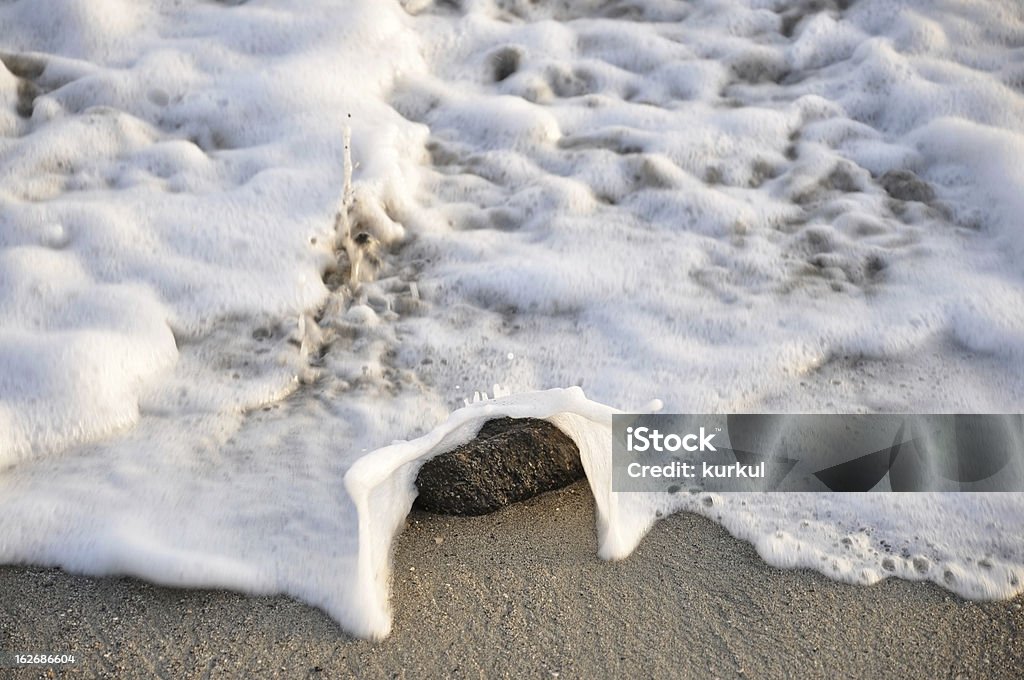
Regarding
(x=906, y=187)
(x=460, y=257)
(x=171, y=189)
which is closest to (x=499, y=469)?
(x=460, y=257)

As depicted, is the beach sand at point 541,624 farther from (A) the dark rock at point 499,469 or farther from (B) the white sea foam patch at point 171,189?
(B) the white sea foam patch at point 171,189

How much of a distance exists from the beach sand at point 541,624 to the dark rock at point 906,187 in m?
1.89

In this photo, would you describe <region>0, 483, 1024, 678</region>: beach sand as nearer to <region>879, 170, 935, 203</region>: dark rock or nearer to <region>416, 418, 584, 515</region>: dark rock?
<region>416, 418, 584, 515</region>: dark rock

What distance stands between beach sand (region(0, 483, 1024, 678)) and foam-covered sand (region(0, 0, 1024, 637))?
0.21ft

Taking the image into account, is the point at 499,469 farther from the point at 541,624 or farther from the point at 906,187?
the point at 906,187

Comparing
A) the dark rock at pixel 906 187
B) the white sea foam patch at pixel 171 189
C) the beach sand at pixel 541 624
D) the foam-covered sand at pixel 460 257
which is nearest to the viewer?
the beach sand at pixel 541 624

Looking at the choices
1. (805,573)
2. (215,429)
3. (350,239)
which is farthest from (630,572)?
(350,239)

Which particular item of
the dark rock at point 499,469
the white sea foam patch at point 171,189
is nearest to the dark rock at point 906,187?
the white sea foam patch at point 171,189

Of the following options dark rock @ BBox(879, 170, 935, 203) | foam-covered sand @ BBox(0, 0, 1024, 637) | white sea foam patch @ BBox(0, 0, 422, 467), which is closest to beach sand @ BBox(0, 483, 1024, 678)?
foam-covered sand @ BBox(0, 0, 1024, 637)

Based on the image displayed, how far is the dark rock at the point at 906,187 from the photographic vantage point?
346cm

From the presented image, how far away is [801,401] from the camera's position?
254cm

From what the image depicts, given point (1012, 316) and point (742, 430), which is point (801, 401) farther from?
point (1012, 316)

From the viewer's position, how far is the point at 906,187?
3496 millimetres

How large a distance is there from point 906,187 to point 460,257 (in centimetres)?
175
